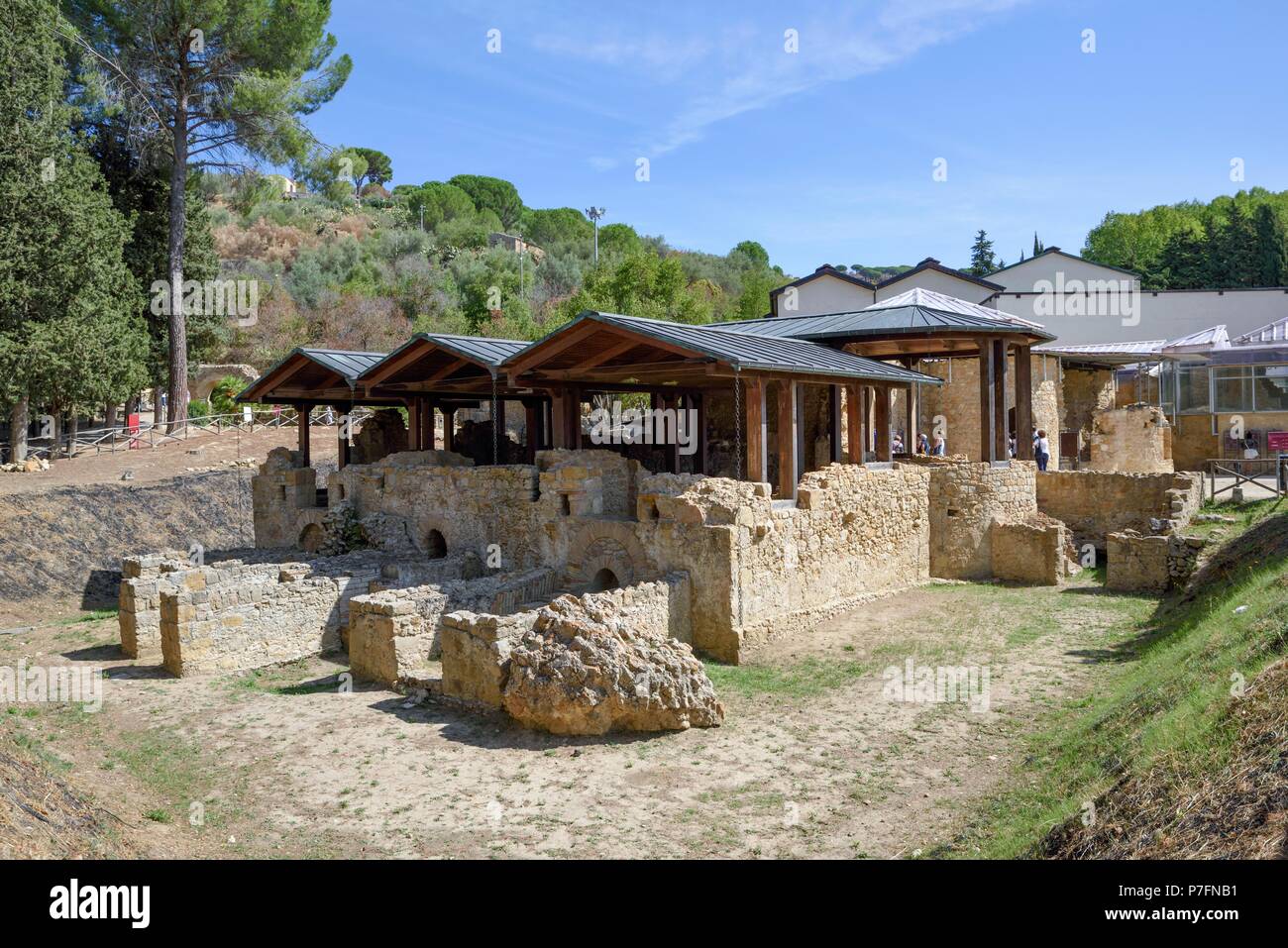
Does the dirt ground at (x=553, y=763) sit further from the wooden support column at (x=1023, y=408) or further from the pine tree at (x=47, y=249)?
the pine tree at (x=47, y=249)

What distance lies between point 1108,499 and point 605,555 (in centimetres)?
1143

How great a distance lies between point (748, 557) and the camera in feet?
41.2

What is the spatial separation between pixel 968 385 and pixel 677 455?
10403 mm

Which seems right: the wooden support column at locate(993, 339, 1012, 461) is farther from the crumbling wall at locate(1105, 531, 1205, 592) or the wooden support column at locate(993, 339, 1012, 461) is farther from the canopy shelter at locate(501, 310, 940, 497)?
the crumbling wall at locate(1105, 531, 1205, 592)

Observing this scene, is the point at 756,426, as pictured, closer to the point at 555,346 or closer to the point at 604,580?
the point at 604,580

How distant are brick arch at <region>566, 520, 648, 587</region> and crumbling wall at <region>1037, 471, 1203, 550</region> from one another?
34.4 feet

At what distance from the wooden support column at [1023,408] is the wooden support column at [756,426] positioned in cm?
824

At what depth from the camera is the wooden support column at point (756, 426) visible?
13.3 metres

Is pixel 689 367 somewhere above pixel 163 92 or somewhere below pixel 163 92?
below

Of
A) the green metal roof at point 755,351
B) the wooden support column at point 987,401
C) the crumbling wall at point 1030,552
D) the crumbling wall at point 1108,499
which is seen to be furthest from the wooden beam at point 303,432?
the crumbling wall at point 1108,499

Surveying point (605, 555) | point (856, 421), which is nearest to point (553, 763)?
point (605, 555)

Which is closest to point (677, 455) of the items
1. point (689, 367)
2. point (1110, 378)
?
point (689, 367)

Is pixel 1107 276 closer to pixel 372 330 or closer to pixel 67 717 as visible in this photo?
pixel 372 330

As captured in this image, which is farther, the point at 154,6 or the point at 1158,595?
the point at 154,6
